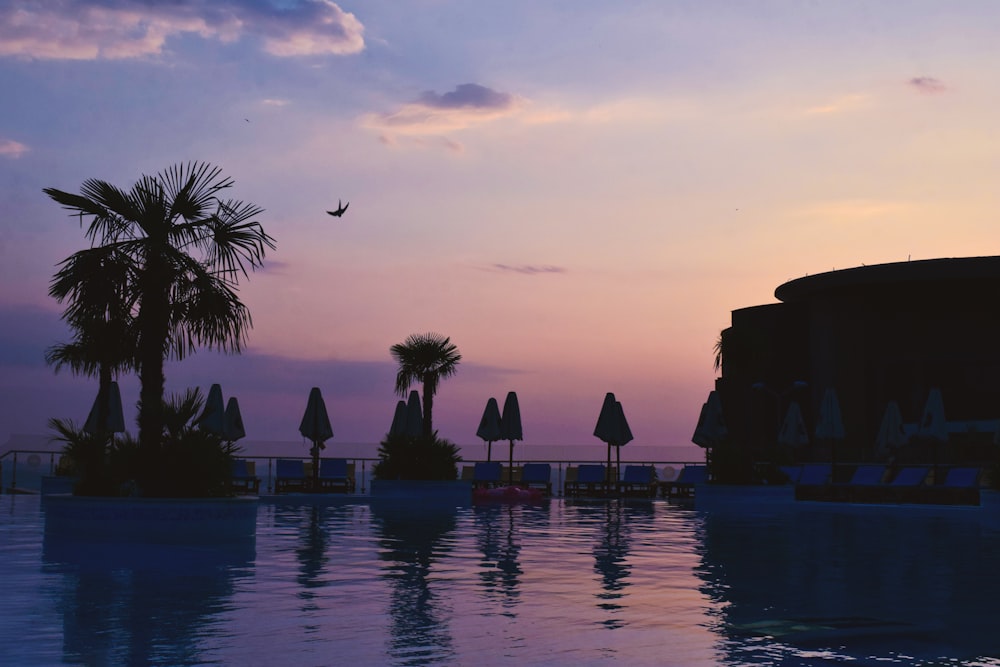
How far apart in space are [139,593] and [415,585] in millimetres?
2412

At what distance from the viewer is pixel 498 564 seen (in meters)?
12.3

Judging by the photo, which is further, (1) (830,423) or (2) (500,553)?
(1) (830,423)

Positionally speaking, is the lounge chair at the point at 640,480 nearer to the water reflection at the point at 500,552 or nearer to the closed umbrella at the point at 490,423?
the closed umbrella at the point at 490,423

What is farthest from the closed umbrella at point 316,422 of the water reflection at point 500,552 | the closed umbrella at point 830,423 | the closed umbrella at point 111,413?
the closed umbrella at point 830,423

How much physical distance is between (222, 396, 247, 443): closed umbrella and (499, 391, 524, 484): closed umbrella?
7747 millimetres

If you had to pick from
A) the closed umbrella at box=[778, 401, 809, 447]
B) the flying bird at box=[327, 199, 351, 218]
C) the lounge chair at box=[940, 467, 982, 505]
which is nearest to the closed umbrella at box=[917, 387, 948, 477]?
the lounge chair at box=[940, 467, 982, 505]

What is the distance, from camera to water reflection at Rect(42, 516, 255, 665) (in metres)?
6.85

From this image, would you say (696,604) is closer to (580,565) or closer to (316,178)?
(580,565)

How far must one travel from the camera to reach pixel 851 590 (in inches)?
405

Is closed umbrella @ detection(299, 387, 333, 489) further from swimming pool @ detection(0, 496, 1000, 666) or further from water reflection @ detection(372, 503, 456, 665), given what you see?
swimming pool @ detection(0, 496, 1000, 666)

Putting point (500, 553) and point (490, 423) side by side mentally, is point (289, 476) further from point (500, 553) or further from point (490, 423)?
point (500, 553)

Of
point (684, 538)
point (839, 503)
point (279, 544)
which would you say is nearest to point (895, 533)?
point (684, 538)

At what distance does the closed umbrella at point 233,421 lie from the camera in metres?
28.3

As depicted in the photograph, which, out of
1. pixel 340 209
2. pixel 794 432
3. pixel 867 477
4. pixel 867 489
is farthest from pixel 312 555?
pixel 794 432
